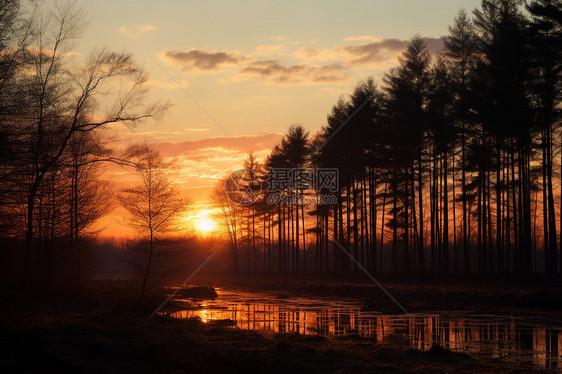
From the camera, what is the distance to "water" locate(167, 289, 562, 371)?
14.6 m

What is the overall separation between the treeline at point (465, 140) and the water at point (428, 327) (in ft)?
46.3

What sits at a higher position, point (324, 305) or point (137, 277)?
point (137, 277)

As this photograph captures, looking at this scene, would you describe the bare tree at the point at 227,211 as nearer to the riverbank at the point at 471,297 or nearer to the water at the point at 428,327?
the riverbank at the point at 471,297

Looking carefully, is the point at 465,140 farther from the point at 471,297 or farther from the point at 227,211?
the point at 227,211

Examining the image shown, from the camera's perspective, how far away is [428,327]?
19672 mm

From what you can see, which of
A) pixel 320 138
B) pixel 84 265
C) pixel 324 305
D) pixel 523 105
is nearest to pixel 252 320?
pixel 324 305

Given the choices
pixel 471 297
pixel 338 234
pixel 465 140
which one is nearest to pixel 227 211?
pixel 338 234

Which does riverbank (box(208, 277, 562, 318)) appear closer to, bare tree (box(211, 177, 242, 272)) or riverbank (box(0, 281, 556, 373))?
riverbank (box(0, 281, 556, 373))

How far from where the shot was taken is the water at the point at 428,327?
47.8 ft

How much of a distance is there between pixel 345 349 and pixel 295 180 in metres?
45.9

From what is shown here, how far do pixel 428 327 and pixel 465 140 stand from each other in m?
25.7

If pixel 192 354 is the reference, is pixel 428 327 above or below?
below

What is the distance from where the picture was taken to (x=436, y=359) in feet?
41.9

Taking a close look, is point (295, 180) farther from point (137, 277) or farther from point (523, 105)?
point (137, 277)
